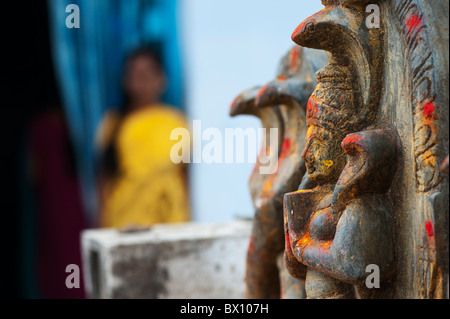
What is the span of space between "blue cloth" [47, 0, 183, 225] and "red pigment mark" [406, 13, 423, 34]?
13.3ft

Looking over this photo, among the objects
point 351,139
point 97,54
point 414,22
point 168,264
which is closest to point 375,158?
point 351,139

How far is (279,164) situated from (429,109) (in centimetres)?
76

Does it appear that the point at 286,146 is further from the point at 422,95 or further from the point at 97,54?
the point at 97,54

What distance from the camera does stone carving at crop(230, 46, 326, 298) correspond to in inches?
77.7

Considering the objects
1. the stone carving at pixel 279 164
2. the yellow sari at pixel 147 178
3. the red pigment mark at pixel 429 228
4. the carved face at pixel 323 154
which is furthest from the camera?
the yellow sari at pixel 147 178

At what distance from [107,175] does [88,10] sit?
4.67 feet

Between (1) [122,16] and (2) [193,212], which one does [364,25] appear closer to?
(2) [193,212]

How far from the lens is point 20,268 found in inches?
227

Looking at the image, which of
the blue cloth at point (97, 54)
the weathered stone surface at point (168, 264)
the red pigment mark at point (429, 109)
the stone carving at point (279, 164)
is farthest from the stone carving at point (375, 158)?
the blue cloth at point (97, 54)

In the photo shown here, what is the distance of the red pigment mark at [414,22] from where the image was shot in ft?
4.64

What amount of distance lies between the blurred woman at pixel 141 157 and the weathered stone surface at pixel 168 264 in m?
2.34

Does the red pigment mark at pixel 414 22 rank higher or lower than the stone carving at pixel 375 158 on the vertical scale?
higher

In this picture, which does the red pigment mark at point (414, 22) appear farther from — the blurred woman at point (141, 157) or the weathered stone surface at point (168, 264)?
the blurred woman at point (141, 157)

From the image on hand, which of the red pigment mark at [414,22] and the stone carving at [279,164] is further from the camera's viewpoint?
the stone carving at [279,164]
